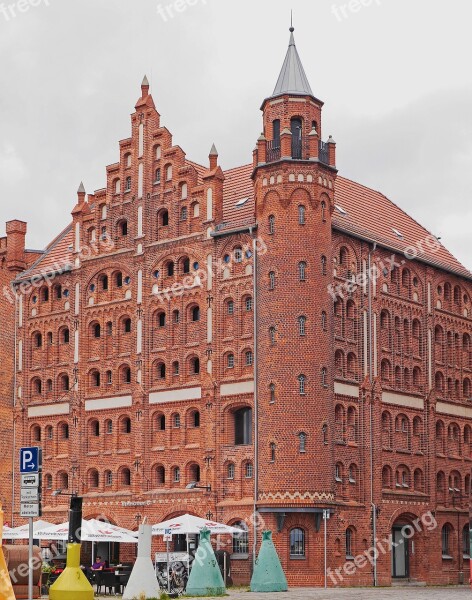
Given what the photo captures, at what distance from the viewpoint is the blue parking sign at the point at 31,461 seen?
2989cm

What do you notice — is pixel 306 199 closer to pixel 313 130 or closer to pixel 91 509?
pixel 313 130

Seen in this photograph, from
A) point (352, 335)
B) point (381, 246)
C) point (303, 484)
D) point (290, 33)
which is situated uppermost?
point (290, 33)

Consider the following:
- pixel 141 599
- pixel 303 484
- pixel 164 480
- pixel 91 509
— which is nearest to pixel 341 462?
pixel 303 484

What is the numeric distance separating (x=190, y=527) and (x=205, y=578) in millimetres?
6391

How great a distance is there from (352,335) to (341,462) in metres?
6.38

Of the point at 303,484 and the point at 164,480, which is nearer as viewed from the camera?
the point at 303,484

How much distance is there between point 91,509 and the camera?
62.5 metres

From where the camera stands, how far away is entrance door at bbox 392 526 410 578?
60531 mm

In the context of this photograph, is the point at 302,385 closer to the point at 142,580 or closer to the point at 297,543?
the point at 297,543

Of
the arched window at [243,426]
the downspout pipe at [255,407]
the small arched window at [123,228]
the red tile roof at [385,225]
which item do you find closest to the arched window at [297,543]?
the downspout pipe at [255,407]

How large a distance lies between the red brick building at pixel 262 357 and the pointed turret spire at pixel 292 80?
11cm

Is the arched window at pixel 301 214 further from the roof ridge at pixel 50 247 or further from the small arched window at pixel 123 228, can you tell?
the roof ridge at pixel 50 247

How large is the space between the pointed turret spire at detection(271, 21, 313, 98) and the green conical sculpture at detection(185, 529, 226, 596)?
77.6 ft

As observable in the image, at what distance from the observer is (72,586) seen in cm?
3350
